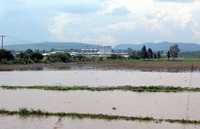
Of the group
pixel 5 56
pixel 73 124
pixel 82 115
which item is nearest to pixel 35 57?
pixel 5 56

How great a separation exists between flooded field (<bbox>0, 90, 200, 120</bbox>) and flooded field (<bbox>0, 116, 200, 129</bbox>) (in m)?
1.41

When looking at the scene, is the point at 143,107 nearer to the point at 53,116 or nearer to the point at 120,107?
the point at 120,107

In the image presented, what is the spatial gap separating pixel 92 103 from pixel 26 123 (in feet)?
12.7

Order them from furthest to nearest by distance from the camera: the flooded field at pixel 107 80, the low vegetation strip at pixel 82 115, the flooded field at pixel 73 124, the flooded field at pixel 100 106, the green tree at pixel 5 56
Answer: the green tree at pixel 5 56 < the flooded field at pixel 107 80 < the low vegetation strip at pixel 82 115 < the flooded field at pixel 100 106 < the flooded field at pixel 73 124

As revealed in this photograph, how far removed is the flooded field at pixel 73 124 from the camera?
34.4 ft

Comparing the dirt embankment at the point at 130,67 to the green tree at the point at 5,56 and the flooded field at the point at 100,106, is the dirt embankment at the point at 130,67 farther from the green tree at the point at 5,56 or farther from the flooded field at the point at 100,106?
the flooded field at the point at 100,106

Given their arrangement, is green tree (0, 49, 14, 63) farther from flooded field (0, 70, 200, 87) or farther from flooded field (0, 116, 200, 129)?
flooded field (0, 116, 200, 129)

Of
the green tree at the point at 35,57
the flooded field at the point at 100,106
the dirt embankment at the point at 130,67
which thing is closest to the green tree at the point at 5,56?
the green tree at the point at 35,57

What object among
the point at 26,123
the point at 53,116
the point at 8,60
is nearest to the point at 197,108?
the point at 53,116

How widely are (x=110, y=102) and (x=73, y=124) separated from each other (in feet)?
13.9

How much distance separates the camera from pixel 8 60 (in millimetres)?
53656

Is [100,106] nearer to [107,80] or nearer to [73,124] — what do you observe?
[73,124]

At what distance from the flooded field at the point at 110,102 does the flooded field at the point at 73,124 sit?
4.63 ft

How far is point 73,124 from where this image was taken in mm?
10898
